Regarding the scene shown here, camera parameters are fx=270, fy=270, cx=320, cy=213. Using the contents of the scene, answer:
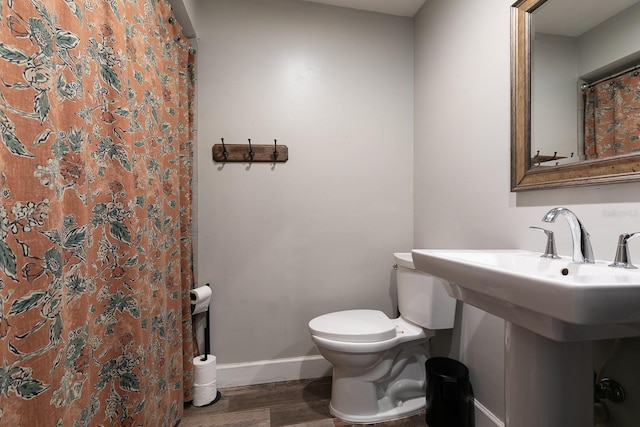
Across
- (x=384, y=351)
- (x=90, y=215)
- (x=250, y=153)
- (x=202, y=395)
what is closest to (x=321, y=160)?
(x=250, y=153)

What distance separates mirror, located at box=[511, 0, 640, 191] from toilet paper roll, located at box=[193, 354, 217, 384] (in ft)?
6.03

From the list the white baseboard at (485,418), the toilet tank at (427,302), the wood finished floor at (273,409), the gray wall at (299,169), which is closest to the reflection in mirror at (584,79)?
the toilet tank at (427,302)

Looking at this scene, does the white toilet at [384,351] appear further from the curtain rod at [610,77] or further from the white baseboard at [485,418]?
the curtain rod at [610,77]

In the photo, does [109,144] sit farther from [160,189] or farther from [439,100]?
[439,100]

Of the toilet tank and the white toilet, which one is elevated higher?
the toilet tank

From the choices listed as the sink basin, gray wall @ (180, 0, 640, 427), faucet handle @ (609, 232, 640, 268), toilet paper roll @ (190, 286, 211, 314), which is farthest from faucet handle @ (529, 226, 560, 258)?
toilet paper roll @ (190, 286, 211, 314)

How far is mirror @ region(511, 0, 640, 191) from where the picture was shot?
83cm

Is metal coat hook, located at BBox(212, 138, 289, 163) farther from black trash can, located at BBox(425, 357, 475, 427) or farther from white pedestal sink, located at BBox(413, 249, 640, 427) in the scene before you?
black trash can, located at BBox(425, 357, 475, 427)

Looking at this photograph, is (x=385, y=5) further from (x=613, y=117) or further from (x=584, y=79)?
(x=613, y=117)

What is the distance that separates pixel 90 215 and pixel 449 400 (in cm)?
163

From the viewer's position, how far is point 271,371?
177cm

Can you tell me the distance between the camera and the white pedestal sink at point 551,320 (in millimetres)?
463

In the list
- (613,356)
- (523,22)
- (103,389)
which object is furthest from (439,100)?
(103,389)

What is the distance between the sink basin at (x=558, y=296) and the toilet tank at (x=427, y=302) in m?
0.62
